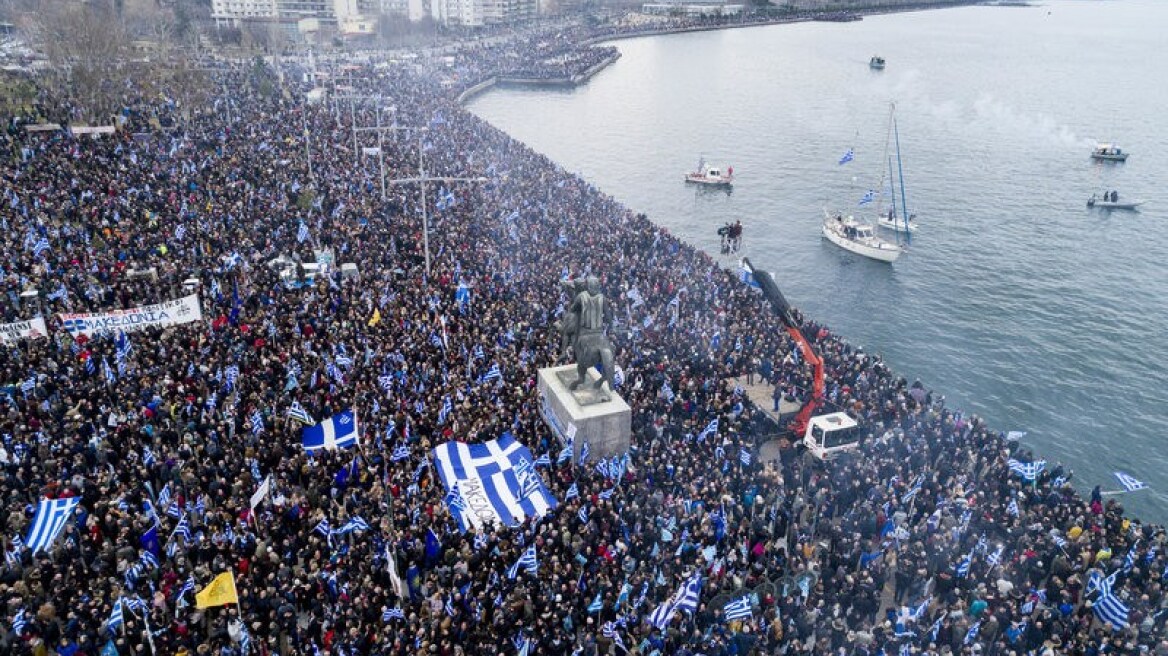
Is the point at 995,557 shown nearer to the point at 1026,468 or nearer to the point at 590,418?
the point at 1026,468

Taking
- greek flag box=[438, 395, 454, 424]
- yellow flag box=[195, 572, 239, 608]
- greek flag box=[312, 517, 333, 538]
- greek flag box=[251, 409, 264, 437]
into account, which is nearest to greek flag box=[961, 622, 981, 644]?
greek flag box=[312, 517, 333, 538]

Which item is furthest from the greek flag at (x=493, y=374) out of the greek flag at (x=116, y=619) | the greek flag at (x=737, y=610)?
the greek flag at (x=116, y=619)

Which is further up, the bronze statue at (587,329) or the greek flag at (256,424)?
the bronze statue at (587,329)

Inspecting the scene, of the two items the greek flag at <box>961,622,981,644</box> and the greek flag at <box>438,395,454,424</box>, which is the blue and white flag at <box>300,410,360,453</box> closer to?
the greek flag at <box>438,395,454,424</box>

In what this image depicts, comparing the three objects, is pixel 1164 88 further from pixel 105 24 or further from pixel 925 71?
pixel 105 24

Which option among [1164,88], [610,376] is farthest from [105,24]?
[1164,88]

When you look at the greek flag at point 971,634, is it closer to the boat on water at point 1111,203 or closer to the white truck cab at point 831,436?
the white truck cab at point 831,436
